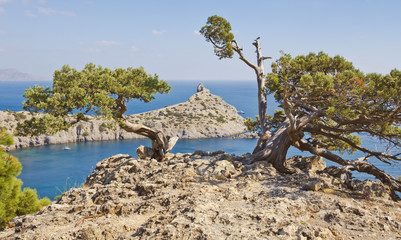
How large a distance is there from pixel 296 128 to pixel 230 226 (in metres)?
8.67

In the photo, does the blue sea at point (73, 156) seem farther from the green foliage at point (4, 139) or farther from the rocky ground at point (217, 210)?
the green foliage at point (4, 139)

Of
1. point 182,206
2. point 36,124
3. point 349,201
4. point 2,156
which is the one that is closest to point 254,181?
point 349,201

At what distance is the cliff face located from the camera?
92062mm

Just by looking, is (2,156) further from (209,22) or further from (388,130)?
(388,130)

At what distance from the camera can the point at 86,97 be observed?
1334 centimetres

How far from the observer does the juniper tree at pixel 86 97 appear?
12828 mm

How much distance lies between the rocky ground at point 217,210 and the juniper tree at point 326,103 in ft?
9.01

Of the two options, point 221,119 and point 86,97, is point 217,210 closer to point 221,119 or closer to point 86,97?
point 86,97

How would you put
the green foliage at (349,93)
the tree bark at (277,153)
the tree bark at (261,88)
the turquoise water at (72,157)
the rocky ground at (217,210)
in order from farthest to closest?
the turquoise water at (72,157), the tree bark at (261,88), the tree bark at (277,153), the green foliage at (349,93), the rocky ground at (217,210)

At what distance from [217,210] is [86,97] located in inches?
379

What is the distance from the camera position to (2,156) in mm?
9711

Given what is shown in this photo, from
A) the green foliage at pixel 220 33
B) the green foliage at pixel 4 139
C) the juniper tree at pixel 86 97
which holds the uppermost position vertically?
the green foliage at pixel 220 33

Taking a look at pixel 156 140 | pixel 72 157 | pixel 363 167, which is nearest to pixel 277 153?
pixel 363 167

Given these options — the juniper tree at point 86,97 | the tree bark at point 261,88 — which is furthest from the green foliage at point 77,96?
the tree bark at point 261,88
